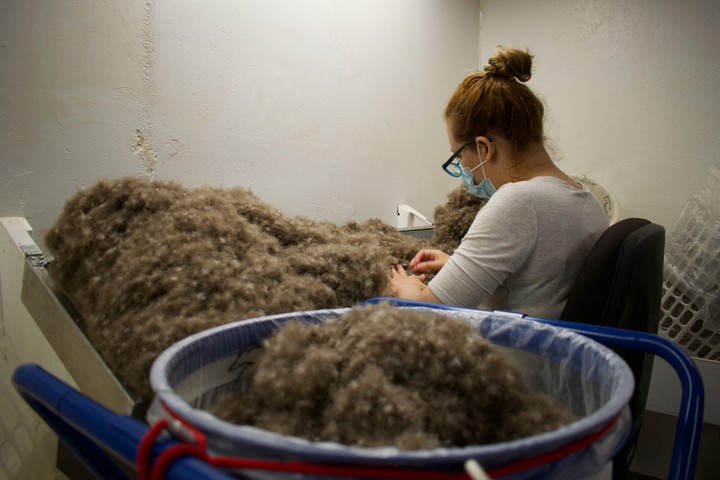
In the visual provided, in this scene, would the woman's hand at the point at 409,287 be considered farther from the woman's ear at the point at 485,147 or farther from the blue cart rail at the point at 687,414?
the blue cart rail at the point at 687,414

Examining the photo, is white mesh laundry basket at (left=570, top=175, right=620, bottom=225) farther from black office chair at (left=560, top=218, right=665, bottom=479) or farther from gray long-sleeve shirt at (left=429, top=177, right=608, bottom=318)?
black office chair at (left=560, top=218, right=665, bottom=479)

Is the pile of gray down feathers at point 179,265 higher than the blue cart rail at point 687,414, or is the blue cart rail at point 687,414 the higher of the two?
the pile of gray down feathers at point 179,265

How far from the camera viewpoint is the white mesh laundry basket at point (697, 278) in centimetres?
157

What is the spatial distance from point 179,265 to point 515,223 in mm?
739

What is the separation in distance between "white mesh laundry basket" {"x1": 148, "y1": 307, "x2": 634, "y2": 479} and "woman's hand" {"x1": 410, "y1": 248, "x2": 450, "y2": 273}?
23.4 inches

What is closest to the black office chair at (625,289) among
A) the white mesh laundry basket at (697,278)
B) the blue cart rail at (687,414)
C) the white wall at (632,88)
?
the blue cart rail at (687,414)

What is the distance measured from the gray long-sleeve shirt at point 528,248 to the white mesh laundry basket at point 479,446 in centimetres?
35

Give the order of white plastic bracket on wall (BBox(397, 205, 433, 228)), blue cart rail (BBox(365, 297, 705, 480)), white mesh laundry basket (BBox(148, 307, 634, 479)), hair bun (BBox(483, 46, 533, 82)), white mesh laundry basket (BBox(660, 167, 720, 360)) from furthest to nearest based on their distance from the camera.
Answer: white plastic bracket on wall (BBox(397, 205, 433, 228))
white mesh laundry basket (BBox(660, 167, 720, 360))
hair bun (BBox(483, 46, 533, 82))
blue cart rail (BBox(365, 297, 705, 480))
white mesh laundry basket (BBox(148, 307, 634, 479))

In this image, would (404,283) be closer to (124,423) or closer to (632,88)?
(124,423)

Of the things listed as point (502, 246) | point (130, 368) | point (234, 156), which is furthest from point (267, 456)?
point (234, 156)

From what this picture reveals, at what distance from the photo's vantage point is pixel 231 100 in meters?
1.52

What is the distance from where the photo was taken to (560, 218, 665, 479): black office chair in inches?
34.1

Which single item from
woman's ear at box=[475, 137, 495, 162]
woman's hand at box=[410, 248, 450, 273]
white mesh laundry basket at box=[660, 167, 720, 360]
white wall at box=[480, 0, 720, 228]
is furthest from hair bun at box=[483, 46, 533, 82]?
white wall at box=[480, 0, 720, 228]

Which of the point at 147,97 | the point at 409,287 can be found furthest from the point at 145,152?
the point at 409,287
